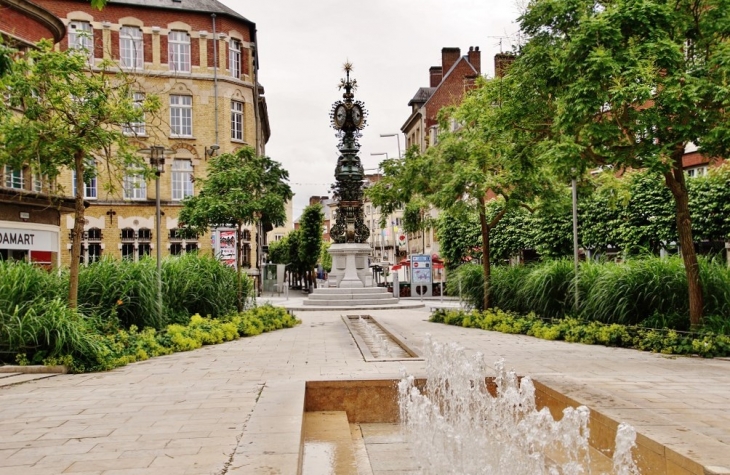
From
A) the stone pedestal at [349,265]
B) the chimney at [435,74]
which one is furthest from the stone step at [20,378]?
the chimney at [435,74]

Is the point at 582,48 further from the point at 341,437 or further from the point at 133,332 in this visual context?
the point at 133,332

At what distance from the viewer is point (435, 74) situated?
2618 inches

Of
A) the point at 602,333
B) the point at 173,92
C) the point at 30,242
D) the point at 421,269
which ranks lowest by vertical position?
the point at 602,333

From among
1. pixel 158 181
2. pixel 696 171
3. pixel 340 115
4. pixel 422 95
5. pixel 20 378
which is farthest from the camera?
pixel 422 95

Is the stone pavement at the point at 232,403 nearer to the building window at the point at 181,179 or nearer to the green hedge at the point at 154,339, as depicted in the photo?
the green hedge at the point at 154,339

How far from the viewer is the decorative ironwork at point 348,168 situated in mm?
33938

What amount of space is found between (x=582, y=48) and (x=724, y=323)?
505cm

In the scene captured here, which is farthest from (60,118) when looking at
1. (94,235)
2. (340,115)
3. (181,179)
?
(181,179)

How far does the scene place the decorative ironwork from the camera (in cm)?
3394

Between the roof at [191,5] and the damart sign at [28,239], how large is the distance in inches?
845

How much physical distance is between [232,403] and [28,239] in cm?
1916

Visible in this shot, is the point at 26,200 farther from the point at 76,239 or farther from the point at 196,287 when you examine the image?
the point at 76,239

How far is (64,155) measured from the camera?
1216 centimetres

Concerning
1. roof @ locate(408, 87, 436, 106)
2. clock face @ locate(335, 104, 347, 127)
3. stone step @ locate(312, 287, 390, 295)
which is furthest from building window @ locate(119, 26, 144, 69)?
roof @ locate(408, 87, 436, 106)
